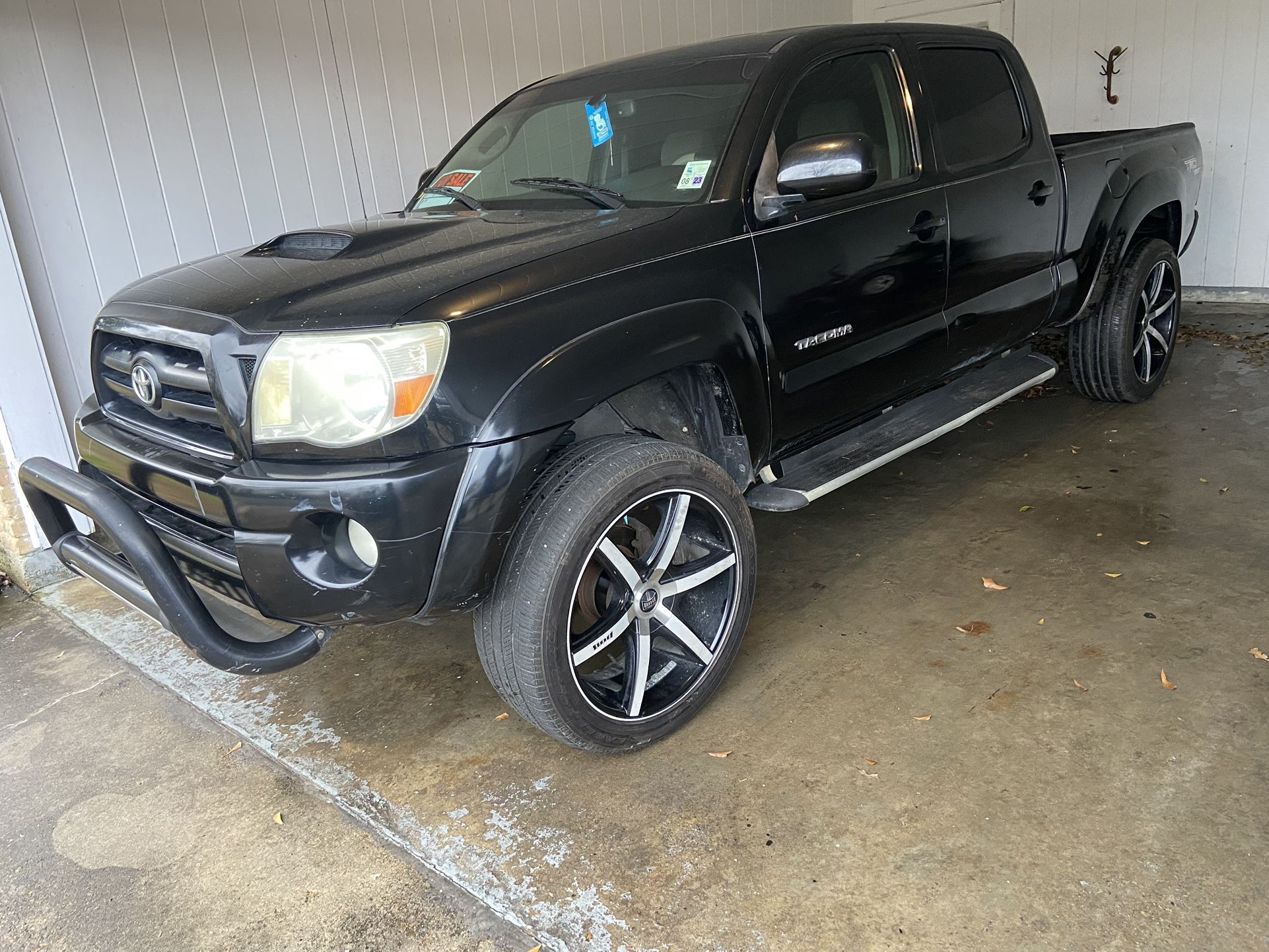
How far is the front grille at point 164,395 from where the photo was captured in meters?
2.23

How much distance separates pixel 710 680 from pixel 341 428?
1282mm

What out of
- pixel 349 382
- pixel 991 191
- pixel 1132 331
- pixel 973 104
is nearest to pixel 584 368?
pixel 349 382

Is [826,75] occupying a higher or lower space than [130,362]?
higher

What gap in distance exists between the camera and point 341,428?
2.03 metres

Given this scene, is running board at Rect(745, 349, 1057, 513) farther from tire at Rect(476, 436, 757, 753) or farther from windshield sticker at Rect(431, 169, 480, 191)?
windshield sticker at Rect(431, 169, 480, 191)

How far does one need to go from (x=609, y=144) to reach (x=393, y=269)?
1065mm

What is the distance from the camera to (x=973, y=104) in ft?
12.0

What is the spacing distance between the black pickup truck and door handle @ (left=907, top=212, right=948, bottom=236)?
0.9 inches

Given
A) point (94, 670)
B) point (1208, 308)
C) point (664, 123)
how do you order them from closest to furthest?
point (664, 123) < point (94, 670) < point (1208, 308)

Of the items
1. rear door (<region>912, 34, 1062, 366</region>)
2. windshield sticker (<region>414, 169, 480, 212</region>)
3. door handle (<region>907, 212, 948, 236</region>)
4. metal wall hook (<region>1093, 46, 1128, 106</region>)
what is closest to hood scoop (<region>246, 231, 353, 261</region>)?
windshield sticker (<region>414, 169, 480, 212</region>)

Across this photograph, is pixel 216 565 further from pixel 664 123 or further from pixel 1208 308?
pixel 1208 308

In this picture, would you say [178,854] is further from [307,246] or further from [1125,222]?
[1125,222]

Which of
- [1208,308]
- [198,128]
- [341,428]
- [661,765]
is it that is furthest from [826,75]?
[1208,308]

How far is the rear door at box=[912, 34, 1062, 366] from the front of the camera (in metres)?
3.42
